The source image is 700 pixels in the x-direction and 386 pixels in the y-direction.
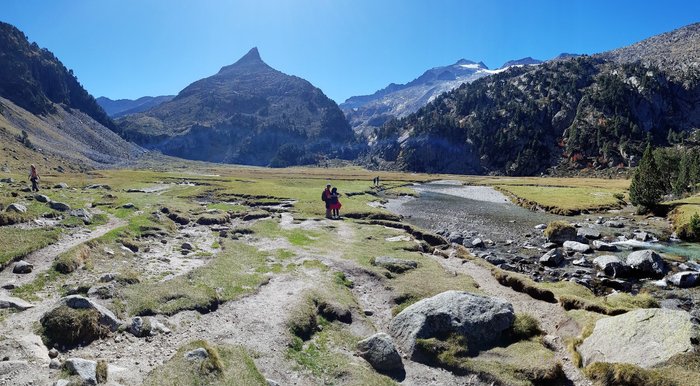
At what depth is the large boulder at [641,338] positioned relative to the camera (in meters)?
15.9

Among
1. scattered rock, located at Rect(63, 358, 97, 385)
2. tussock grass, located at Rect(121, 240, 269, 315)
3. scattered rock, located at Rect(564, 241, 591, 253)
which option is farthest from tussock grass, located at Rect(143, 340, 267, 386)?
scattered rock, located at Rect(564, 241, 591, 253)

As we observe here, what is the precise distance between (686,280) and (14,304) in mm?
43033

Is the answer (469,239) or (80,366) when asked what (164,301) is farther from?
(469,239)

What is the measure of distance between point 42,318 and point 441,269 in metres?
24.4

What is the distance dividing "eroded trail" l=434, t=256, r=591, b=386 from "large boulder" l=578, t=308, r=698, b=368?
36.2 inches

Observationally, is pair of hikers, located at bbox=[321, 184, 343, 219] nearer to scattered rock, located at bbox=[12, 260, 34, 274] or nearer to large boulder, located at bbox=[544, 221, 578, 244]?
large boulder, located at bbox=[544, 221, 578, 244]

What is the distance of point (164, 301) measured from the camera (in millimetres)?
21141

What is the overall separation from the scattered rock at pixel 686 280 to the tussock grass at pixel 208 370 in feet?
108

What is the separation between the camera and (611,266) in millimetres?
35594

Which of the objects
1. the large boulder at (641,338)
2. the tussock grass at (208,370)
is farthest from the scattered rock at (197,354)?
the large boulder at (641,338)

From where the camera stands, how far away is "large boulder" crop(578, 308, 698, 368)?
1593cm

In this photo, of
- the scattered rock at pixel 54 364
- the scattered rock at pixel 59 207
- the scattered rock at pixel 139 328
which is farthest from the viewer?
the scattered rock at pixel 59 207

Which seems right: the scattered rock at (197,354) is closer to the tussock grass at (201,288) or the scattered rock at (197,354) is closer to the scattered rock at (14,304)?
the tussock grass at (201,288)

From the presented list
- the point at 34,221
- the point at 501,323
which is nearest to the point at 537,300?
the point at 501,323
